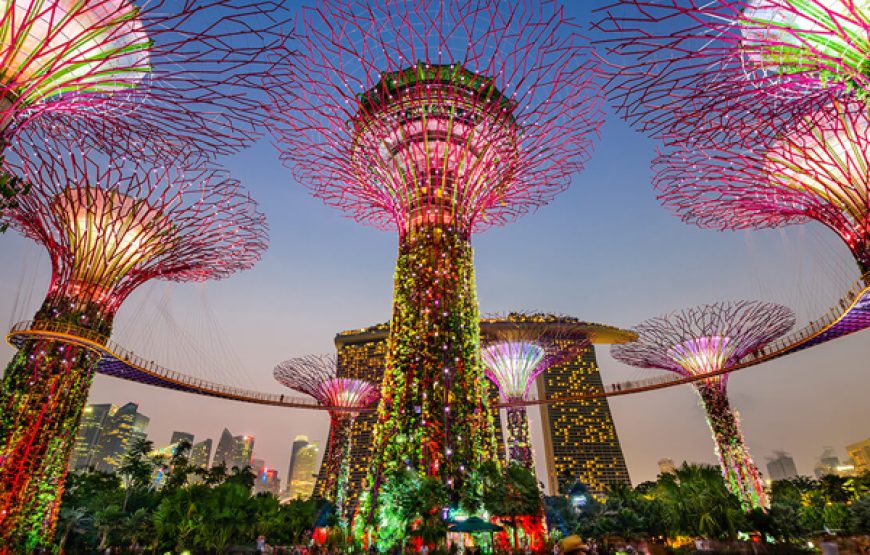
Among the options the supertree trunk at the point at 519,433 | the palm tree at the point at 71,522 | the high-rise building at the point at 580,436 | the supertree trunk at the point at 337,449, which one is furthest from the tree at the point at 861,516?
the high-rise building at the point at 580,436

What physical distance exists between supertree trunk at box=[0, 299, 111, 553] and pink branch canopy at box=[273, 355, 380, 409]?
16417mm

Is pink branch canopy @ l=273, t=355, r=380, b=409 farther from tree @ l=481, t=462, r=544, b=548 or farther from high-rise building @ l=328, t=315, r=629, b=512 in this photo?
high-rise building @ l=328, t=315, r=629, b=512

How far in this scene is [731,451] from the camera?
25562 mm

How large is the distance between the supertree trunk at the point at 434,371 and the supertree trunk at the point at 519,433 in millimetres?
14619

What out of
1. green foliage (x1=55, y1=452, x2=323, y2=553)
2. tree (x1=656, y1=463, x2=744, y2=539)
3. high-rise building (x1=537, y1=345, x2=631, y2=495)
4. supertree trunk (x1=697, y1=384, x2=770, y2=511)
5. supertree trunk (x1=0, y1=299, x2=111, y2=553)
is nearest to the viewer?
supertree trunk (x1=0, y1=299, x2=111, y2=553)

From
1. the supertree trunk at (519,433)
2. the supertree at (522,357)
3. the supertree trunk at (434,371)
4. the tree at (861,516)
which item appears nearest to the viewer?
the supertree trunk at (434,371)

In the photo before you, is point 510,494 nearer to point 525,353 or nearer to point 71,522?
point 525,353

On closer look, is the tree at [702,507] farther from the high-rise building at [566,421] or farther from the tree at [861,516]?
the high-rise building at [566,421]

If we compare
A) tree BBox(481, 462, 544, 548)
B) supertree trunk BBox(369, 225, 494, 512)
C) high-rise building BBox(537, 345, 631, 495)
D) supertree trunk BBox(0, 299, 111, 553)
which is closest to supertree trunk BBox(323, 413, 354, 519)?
supertree trunk BBox(0, 299, 111, 553)

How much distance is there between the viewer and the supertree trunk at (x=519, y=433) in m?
26.9

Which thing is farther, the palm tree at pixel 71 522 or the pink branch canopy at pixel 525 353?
the pink branch canopy at pixel 525 353

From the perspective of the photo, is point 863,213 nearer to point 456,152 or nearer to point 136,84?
point 456,152

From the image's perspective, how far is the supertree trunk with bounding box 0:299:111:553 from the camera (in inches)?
530

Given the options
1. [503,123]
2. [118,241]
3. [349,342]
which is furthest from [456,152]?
[349,342]
